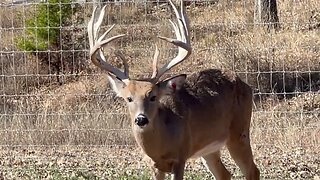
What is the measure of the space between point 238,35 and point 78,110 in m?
2.38

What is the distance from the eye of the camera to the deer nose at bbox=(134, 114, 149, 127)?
24.8 feet

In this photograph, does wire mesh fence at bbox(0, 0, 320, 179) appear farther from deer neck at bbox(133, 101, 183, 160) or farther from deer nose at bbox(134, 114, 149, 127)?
deer nose at bbox(134, 114, 149, 127)

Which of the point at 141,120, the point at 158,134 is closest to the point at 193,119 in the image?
the point at 158,134

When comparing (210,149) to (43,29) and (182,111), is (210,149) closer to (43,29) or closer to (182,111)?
(182,111)

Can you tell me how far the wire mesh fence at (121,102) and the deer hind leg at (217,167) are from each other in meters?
0.70

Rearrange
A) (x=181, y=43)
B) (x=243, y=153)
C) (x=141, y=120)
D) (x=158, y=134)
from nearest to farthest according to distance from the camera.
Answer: (x=141, y=120), (x=158, y=134), (x=181, y=43), (x=243, y=153)

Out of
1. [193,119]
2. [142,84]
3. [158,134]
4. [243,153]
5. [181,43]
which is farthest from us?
[243,153]

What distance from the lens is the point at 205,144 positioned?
28.2 feet

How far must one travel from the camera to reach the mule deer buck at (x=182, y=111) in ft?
26.0

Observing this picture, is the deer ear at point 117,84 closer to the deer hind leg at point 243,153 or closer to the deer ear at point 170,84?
the deer ear at point 170,84

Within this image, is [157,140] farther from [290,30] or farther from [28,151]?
[290,30]

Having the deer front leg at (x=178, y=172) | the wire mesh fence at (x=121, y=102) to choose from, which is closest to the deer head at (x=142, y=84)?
the deer front leg at (x=178, y=172)

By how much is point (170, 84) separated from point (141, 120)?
2.05 ft

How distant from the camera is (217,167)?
29.9ft
